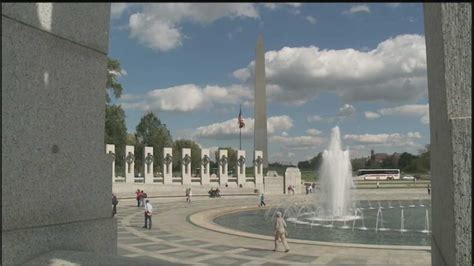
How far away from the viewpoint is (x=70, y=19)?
243 inches

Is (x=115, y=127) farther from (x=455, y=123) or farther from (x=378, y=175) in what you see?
(x=455, y=123)

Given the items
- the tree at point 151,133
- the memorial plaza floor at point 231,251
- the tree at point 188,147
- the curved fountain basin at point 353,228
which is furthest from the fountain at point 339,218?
the tree at point 188,147

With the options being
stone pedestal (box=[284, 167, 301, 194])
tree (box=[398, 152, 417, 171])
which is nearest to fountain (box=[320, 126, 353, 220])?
stone pedestal (box=[284, 167, 301, 194])

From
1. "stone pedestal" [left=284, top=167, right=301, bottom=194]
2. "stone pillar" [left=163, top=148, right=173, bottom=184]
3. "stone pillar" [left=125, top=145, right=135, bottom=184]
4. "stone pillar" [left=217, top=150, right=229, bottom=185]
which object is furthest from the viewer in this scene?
"stone pillar" [left=217, top=150, right=229, bottom=185]

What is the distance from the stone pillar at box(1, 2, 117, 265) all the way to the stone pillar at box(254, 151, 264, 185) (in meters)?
46.8

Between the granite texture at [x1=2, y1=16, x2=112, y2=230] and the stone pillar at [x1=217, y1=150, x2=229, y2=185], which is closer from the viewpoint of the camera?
the granite texture at [x1=2, y1=16, x2=112, y2=230]

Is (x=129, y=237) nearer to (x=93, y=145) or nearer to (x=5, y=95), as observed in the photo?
(x=93, y=145)

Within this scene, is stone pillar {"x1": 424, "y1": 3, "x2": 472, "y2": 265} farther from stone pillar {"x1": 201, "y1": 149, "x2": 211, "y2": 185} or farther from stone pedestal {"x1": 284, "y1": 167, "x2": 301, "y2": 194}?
stone pedestal {"x1": 284, "y1": 167, "x2": 301, "y2": 194}

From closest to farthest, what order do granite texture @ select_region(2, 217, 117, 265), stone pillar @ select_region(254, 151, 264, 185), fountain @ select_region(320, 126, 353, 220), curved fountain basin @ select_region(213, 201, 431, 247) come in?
granite texture @ select_region(2, 217, 117, 265) < curved fountain basin @ select_region(213, 201, 431, 247) < fountain @ select_region(320, 126, 353, 220) < stone pillar @ select_region(254, 151, 264, 185)

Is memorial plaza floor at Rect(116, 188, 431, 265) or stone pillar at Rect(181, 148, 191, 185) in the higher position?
stone pillar at Rect(181, 148, 191, 185)

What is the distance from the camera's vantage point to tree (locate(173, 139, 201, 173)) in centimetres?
9082

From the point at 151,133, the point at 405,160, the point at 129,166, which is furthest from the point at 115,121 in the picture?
the point at 405,160

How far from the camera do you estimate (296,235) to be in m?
18.7

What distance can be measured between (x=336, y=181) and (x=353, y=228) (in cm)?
1284
